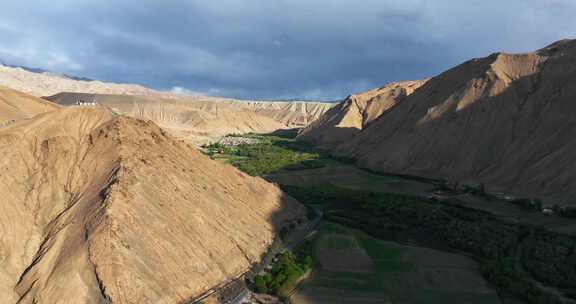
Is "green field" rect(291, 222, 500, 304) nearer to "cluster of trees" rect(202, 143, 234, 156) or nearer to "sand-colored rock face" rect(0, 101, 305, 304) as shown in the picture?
"sand-colored rock face" rect(0, 101, 305, 304)

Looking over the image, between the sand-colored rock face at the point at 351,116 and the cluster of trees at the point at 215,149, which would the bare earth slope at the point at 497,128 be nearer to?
the cluster of trees at the point at 215,149

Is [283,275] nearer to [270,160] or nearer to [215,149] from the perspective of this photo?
[270,160]

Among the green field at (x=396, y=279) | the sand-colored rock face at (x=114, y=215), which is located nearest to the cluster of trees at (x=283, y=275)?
the green field at (x=396, y=279)

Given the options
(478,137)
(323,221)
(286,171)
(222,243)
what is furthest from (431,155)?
(222,243)

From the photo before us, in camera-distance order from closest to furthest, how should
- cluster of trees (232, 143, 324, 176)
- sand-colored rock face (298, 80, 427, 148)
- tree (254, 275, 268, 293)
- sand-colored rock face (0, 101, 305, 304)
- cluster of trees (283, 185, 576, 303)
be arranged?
sand-colored rock face (0, 101, 305, 304) → tree (254, 275, 268, 293) → cluster of trees (283, 185, 576, 303) → cluster of trees (232, 143, 324, 176) → sand-colored rock face (298, 80, 427, 148)

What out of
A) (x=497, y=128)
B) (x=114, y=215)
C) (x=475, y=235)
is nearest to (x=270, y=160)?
(x=497, y=128)

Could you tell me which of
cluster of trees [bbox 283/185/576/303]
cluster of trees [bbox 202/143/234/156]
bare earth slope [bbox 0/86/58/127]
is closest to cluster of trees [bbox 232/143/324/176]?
cluster of trees [bbox 202/143/234/156]
